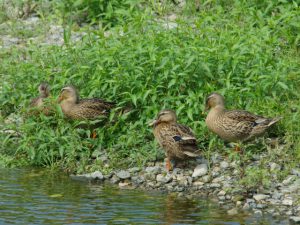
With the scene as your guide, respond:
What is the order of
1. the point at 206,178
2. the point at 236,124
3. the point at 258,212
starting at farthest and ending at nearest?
the point at 236,124
the point at 206,178
the point at 258,212

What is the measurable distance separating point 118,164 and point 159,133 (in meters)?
0.73

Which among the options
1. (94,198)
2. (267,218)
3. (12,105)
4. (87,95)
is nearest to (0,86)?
(12,105)

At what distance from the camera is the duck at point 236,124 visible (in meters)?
12.3

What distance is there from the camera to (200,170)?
12.1m

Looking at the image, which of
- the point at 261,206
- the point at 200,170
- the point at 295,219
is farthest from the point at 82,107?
the point at 295,219

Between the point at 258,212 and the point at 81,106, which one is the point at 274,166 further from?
the point at 81,106

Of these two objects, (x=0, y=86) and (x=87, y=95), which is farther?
(x=0, y=86)

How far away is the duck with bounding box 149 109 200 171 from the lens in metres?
12.2

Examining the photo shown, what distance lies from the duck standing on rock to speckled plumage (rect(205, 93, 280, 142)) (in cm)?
155

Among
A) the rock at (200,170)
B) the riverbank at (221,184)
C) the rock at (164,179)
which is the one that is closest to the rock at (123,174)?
the riverbank at (221,184)

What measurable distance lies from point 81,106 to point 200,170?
2.16 meters

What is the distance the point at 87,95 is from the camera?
45.9 ft

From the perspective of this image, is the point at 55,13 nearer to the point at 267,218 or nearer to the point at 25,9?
the point at 25,9

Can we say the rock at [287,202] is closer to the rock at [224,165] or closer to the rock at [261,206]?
the rock at [261,206]
